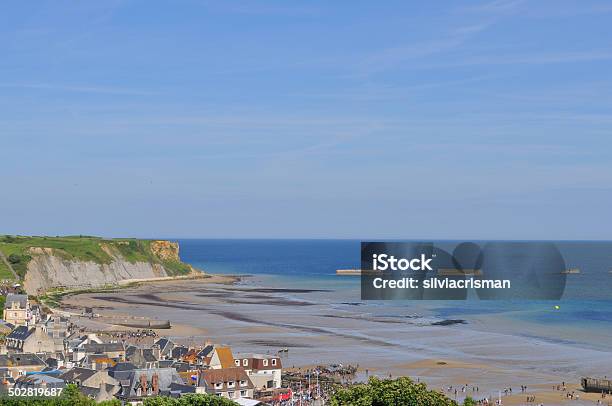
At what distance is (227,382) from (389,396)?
2305 cm

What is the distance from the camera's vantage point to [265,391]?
72688mm

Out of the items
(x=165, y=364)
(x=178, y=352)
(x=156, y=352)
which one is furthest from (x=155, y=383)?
(x=178, y=352)

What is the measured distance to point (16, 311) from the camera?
10944 centimetres

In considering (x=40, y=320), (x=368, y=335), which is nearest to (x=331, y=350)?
(x=368, y=335)

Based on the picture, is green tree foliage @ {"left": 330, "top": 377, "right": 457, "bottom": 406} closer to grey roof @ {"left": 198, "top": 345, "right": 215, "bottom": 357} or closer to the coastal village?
the coastal village

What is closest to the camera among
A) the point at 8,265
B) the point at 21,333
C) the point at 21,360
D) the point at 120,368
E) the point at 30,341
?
the point at 120,368

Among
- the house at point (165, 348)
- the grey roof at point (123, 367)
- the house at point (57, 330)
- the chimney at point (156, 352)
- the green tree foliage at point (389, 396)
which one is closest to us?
the green tree foliage at point (389, 396)

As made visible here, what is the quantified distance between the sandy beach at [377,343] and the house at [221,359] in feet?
54.1

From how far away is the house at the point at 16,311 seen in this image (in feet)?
356

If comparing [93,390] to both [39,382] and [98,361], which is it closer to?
[39,382]

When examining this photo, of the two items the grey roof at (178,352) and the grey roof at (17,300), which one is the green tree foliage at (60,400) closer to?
the grey roof at (178,352)

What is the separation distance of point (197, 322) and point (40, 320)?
109ft

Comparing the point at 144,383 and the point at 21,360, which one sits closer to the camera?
the point at 144,383

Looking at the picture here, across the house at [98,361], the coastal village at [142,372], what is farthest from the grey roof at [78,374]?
the house at [98,361]
